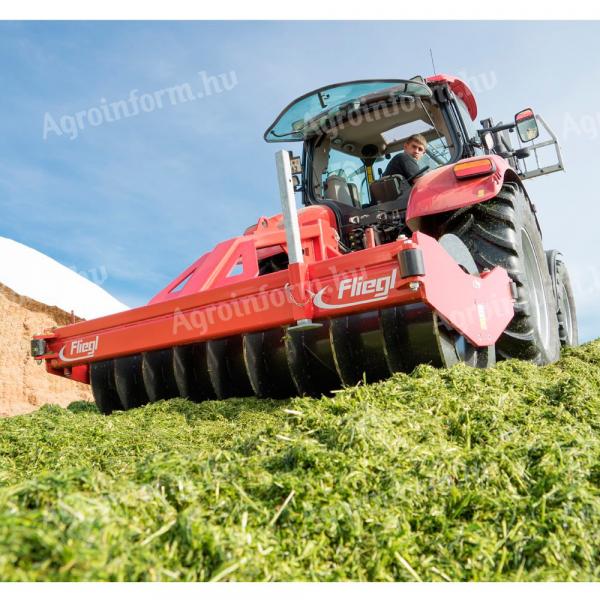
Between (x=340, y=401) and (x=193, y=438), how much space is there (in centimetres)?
103

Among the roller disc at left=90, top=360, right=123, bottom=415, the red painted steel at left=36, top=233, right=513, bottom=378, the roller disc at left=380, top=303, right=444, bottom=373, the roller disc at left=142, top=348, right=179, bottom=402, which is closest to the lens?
the red painted steel at left=36, top=233, right=513, bottom=378

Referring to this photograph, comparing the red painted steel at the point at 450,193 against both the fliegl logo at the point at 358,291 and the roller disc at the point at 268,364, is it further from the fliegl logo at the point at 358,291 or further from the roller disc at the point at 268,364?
the roller disc at the point at 268,364

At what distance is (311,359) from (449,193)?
4.63 ft

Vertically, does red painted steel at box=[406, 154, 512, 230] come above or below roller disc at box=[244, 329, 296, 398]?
above

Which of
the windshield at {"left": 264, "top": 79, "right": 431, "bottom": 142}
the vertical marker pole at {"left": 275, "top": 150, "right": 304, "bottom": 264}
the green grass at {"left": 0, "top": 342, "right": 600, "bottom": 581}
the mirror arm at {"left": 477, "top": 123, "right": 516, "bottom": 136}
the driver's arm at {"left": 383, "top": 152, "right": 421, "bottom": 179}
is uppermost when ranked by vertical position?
the windshield at {"left": 264, "top": 79, "right": 431, "bottom": 142}

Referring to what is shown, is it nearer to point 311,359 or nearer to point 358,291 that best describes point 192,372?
point 311,359

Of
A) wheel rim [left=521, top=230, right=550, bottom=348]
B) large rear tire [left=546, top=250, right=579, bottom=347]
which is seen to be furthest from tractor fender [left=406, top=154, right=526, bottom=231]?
large rear tire [left=546, top=250, right=579, bottom=347]

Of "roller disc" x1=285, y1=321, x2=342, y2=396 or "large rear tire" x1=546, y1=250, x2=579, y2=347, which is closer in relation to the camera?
"roller disc" x1=285, y1=321, x2=342, y2=396

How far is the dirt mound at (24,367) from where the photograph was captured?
10.3 m

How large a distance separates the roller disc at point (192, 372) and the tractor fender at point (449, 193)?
66.1 inches

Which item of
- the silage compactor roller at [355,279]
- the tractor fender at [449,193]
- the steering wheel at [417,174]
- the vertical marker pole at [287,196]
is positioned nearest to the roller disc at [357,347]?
the silage compactor roller at [355,279]

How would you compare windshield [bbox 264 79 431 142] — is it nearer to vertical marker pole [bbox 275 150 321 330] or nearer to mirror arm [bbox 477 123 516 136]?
mirror arm [bbox 477 123 516 136]

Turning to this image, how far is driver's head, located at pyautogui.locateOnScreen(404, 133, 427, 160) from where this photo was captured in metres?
5.02

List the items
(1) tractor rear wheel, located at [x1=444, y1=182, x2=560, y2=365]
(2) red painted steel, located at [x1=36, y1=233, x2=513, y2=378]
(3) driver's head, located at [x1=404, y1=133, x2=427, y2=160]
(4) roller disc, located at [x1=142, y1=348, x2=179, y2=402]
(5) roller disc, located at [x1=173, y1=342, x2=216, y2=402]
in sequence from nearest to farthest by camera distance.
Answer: (2) red painted steel, located at [x1=36, y1=233, x2=513, y2=378], (1) tractor rear wheel, located at [x1=444, y1=182, x2=560, y2=365], (5) roller disc, located at [x1=173, y1=342, x2=216, y2=402], (4) roller disc, located at [x1=142, y1=348, x2=179, y2=402], (3) driver's head, located at [x1=404, y1=133, x2=427, y2=160]
